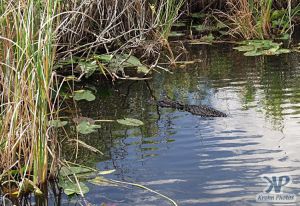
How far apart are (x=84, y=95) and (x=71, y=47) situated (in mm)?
1151

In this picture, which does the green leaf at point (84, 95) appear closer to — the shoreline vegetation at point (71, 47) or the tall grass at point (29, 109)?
Answer: the shoreline vegetation at point (71, 47)

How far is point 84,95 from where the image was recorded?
6062 millimetres

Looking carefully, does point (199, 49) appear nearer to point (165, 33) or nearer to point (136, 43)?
point (165, 33)

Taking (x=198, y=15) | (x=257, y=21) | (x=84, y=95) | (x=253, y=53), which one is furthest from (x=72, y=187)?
(x=198, y=15)

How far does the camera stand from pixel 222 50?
848 cm

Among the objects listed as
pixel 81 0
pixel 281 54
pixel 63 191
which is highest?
pixel 81 0

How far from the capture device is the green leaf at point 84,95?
6008 millimetres

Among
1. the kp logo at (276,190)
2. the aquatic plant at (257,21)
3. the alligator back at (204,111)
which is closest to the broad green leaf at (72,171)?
the kp logo at (276,190)

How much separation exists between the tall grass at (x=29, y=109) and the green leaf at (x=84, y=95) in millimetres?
1832

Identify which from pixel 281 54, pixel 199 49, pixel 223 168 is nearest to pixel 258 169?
pixel 223 168

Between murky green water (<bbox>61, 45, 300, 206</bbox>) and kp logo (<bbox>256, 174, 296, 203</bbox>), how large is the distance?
41mm

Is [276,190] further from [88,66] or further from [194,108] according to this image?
[88,66]

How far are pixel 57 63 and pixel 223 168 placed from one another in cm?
283

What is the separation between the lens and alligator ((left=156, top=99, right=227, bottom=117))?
537cm
